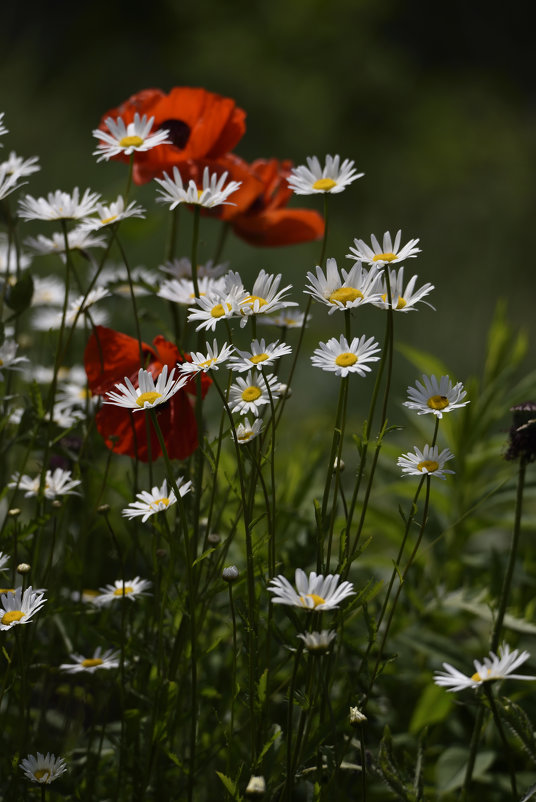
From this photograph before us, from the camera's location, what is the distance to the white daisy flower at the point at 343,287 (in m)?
0.50

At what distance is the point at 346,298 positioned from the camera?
19.6 inches

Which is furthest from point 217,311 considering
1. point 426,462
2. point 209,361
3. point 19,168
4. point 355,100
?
point 355,100

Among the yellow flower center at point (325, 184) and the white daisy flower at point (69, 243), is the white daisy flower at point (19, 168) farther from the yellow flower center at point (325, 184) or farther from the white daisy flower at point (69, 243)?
the yellow flower center at point (325, 184)

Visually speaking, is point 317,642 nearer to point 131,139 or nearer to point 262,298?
point 262,298

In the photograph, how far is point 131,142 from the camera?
583 millimetres

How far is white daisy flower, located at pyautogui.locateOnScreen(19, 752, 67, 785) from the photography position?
19.9 inches

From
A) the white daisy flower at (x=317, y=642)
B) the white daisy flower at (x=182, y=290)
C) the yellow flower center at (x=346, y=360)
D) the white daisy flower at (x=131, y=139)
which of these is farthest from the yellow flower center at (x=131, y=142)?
the white daisy flower at (x=317, y=642)

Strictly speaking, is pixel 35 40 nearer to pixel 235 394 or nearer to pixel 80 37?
pixel 80 37

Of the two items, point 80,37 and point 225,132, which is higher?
point 80,37

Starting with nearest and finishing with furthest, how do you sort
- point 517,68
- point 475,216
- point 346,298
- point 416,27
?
point 346,298, point 475,216, point 517,68, point 416,27

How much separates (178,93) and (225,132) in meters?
0.05

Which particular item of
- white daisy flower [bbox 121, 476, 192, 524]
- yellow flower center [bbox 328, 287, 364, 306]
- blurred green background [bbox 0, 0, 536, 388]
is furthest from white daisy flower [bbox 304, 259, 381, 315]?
blurred green background [bbox 0, 0, 536, 388]

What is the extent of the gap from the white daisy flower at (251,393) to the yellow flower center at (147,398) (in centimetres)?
4

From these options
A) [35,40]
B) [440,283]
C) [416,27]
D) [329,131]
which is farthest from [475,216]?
[416,27]
